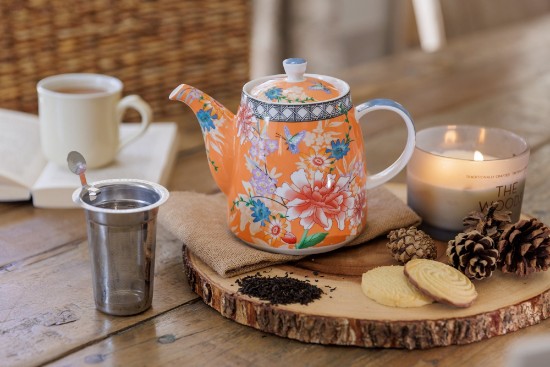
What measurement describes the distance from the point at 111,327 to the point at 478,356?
32 cm

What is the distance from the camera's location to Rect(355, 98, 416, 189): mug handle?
0.82 m

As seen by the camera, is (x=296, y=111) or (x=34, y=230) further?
(x=34, y=230)

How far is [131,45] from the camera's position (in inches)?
52.1

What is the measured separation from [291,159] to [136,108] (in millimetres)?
390

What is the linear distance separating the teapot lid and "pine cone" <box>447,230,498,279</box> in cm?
19

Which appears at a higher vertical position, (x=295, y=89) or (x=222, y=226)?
(x=295, y=89)

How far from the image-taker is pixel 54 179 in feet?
3.34

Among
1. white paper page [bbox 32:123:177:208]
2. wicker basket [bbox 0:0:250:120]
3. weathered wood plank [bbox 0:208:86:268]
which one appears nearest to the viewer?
weathered wood plank [bbox 0:208:86:268]

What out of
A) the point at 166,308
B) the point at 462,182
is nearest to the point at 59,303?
the point at 166,308

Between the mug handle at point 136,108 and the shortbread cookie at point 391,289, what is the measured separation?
1.48 ft

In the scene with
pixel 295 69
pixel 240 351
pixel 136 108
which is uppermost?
pixel 295 69

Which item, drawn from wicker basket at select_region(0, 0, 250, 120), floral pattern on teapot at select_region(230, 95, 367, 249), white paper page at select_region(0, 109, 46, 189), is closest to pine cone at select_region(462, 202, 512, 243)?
floral pattern on teapot at select_region(230, 95, 367, 249)

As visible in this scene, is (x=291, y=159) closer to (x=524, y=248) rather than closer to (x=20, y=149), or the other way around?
(x=524, y=248)

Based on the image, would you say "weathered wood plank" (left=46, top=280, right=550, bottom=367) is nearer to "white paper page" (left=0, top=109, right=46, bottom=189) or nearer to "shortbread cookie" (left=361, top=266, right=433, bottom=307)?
"shortbread cookie" (left=361, top=266, right=433, bottom=307)
